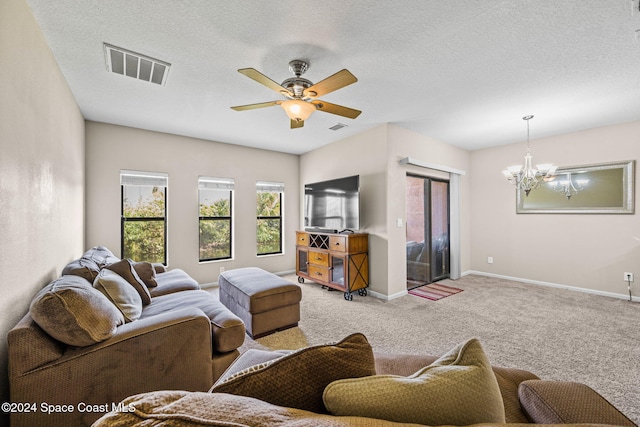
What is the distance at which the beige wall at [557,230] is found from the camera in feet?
12.5

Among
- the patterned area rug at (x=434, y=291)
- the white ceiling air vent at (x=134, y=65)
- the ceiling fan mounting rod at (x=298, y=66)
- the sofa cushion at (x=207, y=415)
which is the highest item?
the white ceiling air vent at (x=134, y=65)

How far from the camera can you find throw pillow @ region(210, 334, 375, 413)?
671 mm

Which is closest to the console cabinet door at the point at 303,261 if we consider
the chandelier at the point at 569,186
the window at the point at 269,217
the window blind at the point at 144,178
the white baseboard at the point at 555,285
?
the window at the point at 269,217

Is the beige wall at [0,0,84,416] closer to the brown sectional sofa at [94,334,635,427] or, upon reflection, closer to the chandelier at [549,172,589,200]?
the brown sectional sofa at [94,334,635,427]

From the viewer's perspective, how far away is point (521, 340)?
2553 mm

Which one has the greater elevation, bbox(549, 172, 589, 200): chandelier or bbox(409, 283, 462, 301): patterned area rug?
bbox(549, 172, 589, 200): chandelier

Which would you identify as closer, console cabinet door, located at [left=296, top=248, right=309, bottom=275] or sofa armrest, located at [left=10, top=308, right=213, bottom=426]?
sofa armrest, located at [left=10, top=308, right=213, bottom=426]

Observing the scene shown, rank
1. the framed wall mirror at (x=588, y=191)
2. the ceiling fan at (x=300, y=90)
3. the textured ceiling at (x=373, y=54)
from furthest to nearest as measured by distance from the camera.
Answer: the framed wall mirror at (x=588, y=191)
the ceiling fan at (x=300, y=90)
the textured ceiling at (x=373, y=54)

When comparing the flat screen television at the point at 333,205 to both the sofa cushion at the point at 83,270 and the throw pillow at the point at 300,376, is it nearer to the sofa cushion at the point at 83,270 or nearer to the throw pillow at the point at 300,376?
the sofa cushion at the point at 83,270

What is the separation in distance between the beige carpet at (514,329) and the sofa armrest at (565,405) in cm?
139

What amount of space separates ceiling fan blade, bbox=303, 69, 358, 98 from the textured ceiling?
12.1 inches

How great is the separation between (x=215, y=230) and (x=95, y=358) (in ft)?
11.3

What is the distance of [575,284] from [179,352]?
5.63 m

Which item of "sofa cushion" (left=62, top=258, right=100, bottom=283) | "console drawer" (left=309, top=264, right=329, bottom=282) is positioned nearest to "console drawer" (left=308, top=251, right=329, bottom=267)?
"console drawer" (left=309, top=264, right=329, bottom=282)
